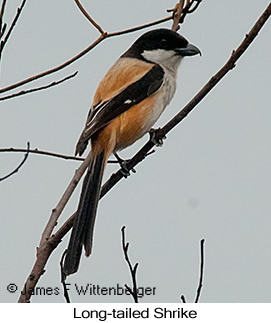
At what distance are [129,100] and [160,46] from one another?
1.97 ft

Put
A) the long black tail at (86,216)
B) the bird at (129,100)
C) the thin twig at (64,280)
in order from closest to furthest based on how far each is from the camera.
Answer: the thin twig at (64,280)
the long black tail at (86,216)
the bird at (129,100)

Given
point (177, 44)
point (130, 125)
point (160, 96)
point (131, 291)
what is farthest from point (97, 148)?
point (131, 291)

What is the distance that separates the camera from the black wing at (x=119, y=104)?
3.86 m

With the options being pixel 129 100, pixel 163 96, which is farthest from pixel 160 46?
pixel 129 100

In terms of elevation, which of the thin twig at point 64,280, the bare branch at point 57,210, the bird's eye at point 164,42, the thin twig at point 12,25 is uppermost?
the thin twig at point 12,25

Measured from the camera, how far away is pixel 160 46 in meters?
4.45

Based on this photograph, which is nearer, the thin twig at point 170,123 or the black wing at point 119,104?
the thin twig at point 170,123

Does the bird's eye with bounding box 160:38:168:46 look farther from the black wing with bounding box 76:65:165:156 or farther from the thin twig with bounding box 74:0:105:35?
the thin twig with bounding box 74:0:105:35

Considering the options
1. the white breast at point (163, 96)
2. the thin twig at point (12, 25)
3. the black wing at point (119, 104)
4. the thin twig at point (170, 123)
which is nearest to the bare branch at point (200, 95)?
the thin twig at point (170, 123)

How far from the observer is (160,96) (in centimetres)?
421

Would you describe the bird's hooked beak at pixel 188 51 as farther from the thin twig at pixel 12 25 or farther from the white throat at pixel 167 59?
the thin twig at pixel 12 25

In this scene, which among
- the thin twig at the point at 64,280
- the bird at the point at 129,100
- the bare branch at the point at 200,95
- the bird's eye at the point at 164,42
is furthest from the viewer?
the bird's eye at the point at 164,42
